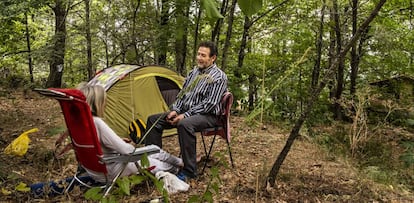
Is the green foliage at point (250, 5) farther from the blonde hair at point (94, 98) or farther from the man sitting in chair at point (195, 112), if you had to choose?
the man sitting in chair at point (195, 112)

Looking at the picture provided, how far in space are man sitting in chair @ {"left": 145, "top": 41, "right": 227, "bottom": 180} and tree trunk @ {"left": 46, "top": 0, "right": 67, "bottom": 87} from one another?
452 cm

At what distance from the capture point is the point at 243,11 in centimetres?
63

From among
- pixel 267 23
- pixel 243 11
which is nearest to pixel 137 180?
pixel 243 11

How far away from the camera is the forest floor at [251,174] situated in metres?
2.75

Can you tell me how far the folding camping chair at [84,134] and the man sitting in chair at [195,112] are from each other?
0.62 m

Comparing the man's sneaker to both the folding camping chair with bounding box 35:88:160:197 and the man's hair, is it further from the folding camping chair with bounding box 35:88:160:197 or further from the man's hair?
the man's hair

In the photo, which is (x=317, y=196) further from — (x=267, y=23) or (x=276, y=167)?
(x=267, y=23)

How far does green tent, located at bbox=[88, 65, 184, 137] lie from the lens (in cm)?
448

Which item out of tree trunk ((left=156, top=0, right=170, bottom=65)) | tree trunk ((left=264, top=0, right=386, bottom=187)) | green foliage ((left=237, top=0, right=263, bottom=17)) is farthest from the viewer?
tree trunk ((left=156, top=0, right=170, bottom=65))

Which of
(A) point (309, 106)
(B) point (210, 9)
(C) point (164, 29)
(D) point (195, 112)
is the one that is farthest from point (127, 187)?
(C) point (164, 29)

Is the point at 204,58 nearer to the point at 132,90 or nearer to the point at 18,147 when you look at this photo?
the point at 132,90

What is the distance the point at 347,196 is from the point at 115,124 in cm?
295

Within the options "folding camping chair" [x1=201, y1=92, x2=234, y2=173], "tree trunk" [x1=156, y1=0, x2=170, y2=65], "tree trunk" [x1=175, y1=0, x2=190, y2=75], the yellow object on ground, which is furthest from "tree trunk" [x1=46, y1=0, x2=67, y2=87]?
"folding camping chair" [x1=201, y1=92, x2=234, y2=173]

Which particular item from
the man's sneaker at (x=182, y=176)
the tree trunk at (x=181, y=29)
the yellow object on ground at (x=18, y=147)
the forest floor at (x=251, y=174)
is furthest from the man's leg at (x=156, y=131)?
the tree trunk at (x=181, y=29)
